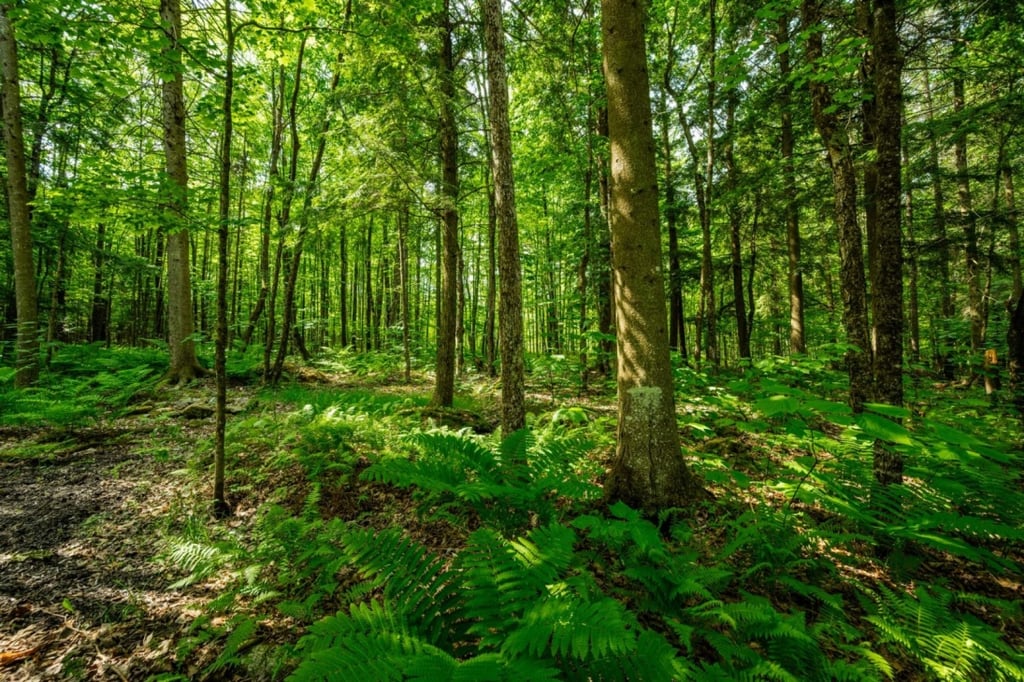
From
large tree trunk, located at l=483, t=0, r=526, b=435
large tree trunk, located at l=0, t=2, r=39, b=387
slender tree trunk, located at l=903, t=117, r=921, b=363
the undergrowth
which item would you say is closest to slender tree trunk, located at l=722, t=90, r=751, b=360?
slender tree trunk, located at l=903, t=117, r=921, b=363

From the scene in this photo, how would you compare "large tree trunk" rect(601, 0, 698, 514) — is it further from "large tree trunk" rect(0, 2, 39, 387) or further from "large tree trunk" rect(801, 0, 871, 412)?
"large tree trunk" rect(0, 2, 39, 387)

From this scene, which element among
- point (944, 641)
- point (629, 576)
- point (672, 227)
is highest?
point (672, 227)

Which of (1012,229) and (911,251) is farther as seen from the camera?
(1012,229)

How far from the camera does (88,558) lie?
3.58 m

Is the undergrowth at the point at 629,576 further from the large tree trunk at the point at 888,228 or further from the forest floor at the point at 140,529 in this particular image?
the large tree trunk at the point at 888,228

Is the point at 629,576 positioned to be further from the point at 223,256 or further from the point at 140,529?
the point at 140,529

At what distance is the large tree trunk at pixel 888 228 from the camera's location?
12.5 ft

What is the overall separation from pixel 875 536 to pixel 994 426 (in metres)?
5.89

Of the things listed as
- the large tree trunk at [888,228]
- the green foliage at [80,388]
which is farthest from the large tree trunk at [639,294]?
the green foliage at [80,388]

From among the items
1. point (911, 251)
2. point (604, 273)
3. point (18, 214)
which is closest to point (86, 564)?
point (18, 214)

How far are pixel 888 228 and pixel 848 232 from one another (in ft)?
8.46

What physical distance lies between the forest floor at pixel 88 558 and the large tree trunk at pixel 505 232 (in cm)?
350

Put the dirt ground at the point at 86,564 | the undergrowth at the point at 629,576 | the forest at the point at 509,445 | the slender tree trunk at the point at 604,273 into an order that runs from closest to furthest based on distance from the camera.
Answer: the undergrowth at the point at 629,576
the forest at the point at 509,445
the dirt ground at the point at 86,564
the slender tree trunk at the point at 604,273

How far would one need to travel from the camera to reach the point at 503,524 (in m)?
3.37
